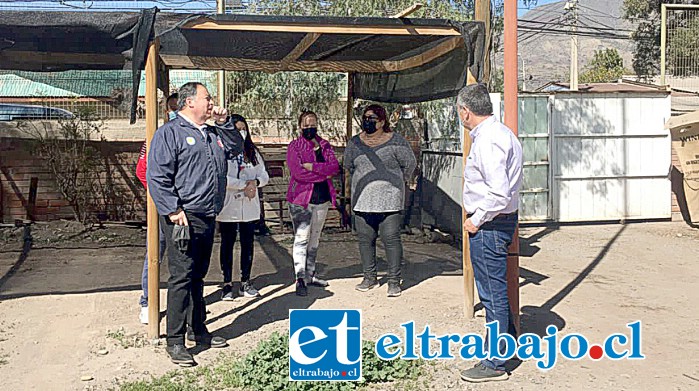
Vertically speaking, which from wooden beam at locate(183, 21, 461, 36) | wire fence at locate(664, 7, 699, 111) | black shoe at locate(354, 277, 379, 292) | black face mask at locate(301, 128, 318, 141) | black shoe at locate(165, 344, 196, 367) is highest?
wire fence at locate(664, 7, 699, 111)

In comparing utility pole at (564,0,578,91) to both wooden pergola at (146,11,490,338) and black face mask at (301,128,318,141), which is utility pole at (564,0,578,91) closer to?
wooden pergola at (146,11,490,338)

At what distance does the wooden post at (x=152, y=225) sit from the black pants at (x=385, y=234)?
211cm

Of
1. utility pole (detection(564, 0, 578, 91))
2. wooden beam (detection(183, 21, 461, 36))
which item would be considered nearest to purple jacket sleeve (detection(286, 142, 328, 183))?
wooden beam (detection(183, 21, 461, 36))

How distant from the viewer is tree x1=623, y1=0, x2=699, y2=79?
2594 cm

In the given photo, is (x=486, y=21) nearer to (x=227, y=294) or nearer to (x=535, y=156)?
(x=227, y=294)

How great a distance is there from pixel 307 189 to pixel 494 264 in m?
2.60

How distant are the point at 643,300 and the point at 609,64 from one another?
139 ft

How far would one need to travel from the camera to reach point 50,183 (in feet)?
36.9

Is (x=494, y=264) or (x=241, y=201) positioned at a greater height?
(x=241, y=201)

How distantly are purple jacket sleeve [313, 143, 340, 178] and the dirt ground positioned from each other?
1125 mm

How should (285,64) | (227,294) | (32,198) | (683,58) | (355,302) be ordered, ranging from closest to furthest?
1. (355,302)
2. (227,294)
3. (285,64)
4. (32,198)
5. (683,58)

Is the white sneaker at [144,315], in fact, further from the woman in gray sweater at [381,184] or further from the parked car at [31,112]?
the parked car at [31,112]

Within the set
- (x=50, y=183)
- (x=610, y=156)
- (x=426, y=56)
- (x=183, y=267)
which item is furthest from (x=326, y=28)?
(x=610, y=156)

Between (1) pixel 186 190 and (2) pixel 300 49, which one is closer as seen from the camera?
(1) pixel 186 190
